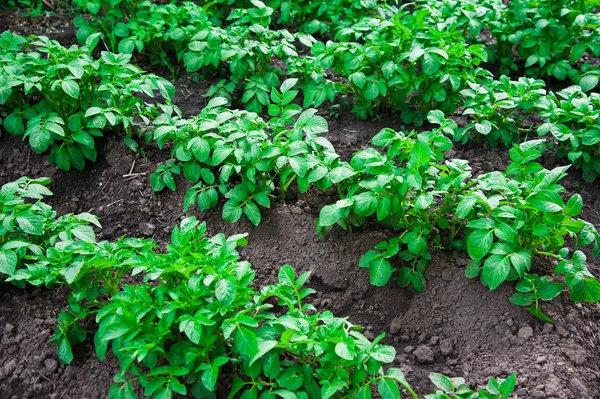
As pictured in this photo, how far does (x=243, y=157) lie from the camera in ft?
11.3

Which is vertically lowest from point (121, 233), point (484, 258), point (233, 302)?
point (121, 233)

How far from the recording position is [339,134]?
4.27 m

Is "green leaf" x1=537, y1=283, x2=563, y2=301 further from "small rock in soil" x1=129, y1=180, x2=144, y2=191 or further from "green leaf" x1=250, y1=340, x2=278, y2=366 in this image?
"small rock in soil" x1=129, y1=180, x2=144, y2=191

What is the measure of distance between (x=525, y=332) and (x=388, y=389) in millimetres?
815

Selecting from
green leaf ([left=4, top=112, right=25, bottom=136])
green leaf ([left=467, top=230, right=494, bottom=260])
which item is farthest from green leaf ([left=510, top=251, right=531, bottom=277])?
green leaf ([left=4, top=112, right=25, bottom=136])

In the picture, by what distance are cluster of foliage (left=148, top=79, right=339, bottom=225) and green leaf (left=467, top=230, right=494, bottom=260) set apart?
70 cm

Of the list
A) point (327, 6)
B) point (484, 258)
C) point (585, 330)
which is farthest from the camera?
point (327, 6)

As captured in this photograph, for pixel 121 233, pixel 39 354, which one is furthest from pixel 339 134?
pixel 39 354

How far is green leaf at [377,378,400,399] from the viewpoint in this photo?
2.60m

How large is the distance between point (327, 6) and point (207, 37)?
96 cm

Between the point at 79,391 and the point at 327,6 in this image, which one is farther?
Result: the point at 327,6

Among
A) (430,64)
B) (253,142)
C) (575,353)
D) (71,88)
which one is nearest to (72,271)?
(253,142)

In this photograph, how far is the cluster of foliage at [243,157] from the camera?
3.38 m

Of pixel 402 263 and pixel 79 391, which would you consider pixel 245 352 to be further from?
pixel 402 263
